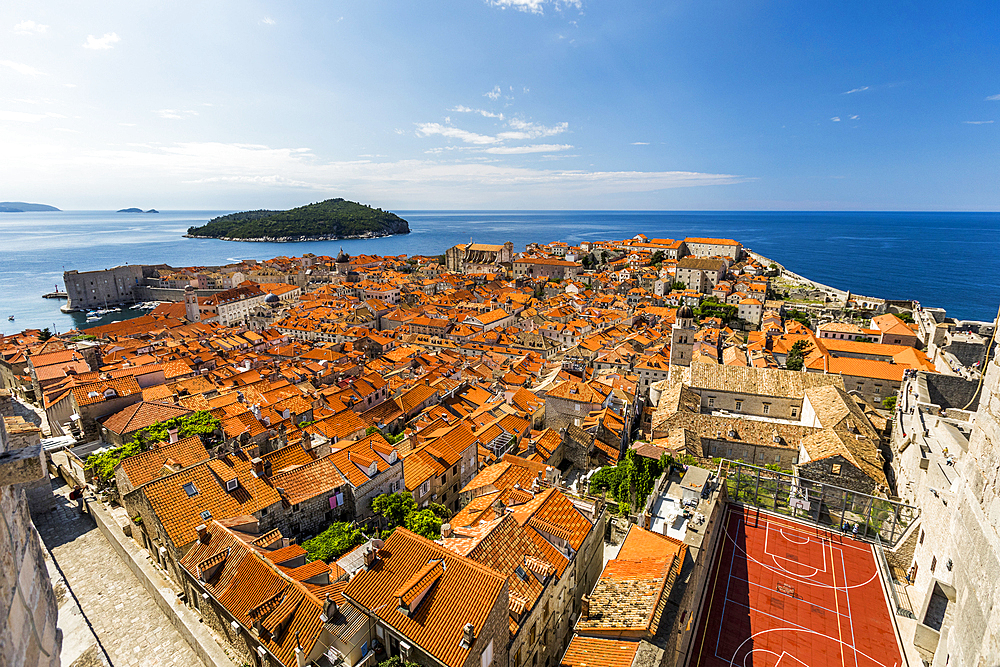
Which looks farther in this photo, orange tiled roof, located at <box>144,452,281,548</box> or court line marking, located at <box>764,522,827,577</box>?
court line marking, located at <box>764,522,827,577</box>

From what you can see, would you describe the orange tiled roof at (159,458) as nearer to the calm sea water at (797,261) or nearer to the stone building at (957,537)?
the stone building at (957,537)

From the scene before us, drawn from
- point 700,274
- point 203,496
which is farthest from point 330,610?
point 700,274

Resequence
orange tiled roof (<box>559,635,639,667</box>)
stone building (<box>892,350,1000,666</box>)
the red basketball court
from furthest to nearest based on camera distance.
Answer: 1. the red basketball court
2. orange tiled roof (<box>559,635,639,667</box>)
3. stone building (<box>892,350,1000,666</box>)

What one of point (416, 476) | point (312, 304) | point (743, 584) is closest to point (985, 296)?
point (743, 584)

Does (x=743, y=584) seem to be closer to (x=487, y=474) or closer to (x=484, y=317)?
(x=487, y=474)

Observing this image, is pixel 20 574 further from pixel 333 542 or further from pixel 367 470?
pixel 367 470

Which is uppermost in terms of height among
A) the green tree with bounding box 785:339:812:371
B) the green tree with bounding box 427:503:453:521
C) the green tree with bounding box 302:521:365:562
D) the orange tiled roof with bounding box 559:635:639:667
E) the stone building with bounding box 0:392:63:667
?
the stone building with bounding box 0:392:63:667

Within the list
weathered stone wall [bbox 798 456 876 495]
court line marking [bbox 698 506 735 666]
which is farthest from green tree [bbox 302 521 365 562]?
weathered stone wall [bbox 798 456 876 495]

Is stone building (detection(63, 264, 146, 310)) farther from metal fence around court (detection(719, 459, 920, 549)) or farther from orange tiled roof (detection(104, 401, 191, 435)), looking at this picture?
metal fence around court (detection(719, 459, 920, 549))
